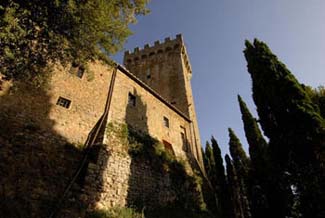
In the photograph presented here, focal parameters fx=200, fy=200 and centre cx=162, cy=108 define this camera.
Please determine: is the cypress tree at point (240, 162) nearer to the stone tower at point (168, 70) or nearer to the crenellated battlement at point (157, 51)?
the stone tower at point (168, 70)

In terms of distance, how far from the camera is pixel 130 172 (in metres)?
10.3

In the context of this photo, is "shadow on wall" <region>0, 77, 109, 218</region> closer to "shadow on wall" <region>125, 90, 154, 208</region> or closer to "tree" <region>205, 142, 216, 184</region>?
"shadow on wall" <region>125, 90, 154, 208</region>

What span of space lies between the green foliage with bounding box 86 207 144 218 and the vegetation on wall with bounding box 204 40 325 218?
629 cm

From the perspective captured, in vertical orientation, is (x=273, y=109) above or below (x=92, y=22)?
below

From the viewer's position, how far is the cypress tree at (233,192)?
13859mm

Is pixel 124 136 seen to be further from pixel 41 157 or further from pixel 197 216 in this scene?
pixel 197 216

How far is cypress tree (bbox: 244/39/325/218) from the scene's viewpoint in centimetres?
702

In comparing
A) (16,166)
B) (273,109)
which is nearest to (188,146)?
(273,109)

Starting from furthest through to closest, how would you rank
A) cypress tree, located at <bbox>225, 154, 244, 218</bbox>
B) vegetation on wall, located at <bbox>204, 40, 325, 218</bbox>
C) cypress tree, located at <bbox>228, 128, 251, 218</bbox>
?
1. cypress tree, located at <bbox>228, 128, 251, 218</bbox>
2. cypress tree, located at <bbox>225, 154, 244, 218</bbox>
3. vegetation on wall, located at <bbox>204, 40, 325, 218</bbox>

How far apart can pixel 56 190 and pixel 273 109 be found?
9.62 metres

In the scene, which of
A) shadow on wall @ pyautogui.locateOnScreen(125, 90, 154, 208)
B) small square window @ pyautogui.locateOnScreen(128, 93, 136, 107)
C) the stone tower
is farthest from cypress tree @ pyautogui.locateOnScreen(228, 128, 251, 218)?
small square window @ pyautogui.locateOnScreen(128, 93, 136, 107)

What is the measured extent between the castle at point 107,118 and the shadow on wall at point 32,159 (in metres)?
0.08

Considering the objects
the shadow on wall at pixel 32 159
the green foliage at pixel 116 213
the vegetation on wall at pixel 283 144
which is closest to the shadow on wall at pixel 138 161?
the green foliage at pixel 116 213

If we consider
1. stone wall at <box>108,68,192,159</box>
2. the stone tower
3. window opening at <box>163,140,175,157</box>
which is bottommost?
window opening at <box>163,140,175,157</box>
